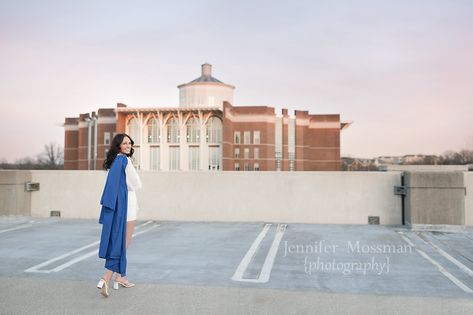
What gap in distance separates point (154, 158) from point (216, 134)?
34.9 ft

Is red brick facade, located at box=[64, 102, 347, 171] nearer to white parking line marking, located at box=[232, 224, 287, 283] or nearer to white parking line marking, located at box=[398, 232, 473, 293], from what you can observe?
white parking line marking, located at box=[232, 224, 287, 283]

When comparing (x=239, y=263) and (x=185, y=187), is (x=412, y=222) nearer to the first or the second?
(x=239, y=263)

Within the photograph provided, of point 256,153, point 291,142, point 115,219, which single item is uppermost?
point 291,142

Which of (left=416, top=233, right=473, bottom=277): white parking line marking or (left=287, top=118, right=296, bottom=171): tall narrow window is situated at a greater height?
(left=287, top=118, right=296, bottom=171): tall narrow window

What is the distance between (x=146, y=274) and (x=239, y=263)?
4.88ft

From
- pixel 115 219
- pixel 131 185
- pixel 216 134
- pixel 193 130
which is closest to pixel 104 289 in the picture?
pixel 115 219

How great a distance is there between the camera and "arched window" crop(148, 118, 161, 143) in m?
61.4

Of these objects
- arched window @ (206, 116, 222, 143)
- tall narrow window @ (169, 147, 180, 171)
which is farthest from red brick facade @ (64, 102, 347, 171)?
tall narrow window @ (169, 147, 180, 171)

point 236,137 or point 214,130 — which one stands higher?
point 214,130

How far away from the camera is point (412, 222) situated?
9.49 metres

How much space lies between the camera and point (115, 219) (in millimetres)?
4812

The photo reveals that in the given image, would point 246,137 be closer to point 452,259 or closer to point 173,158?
point 173,158

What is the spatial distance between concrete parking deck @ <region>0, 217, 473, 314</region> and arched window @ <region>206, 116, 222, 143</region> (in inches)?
1991

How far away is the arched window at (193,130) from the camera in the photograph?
60438mm
